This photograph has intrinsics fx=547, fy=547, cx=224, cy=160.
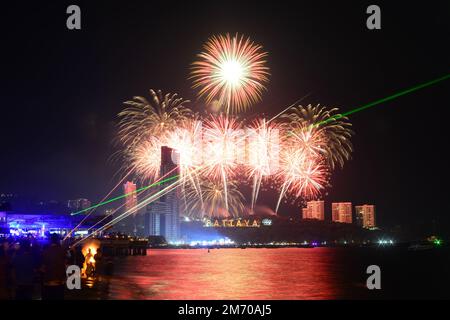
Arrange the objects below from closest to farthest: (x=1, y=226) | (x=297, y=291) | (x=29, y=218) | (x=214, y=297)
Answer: (x=214, y=297)
(x=297, y=291)
(x=1, y=226)
(x=29, y=218)

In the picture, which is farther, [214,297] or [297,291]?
[297,291]

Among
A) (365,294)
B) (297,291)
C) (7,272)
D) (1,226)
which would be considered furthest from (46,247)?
(1,226)

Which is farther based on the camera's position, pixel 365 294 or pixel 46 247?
pixel 365 294
